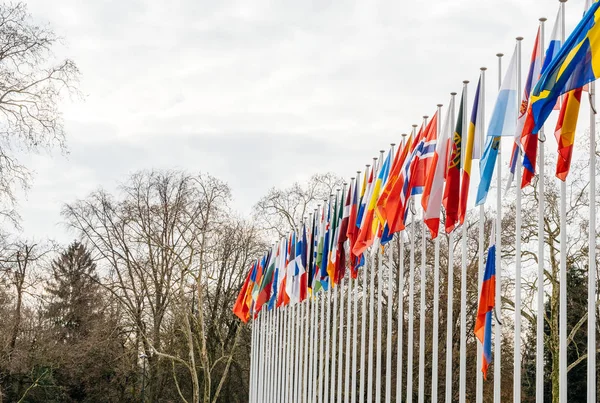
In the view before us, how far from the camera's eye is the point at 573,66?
5.90 metres

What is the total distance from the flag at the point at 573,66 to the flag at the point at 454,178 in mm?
1522

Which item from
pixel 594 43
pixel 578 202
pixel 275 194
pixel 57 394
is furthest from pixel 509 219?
pixel 57 394

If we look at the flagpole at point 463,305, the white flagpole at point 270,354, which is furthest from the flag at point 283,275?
the flagpole at point 463,305

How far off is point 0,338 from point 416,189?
20138 mm

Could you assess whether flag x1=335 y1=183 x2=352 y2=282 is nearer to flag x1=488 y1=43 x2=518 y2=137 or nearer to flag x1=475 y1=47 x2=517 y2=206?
flag x1=475 y1=47 x2=517 y2=206

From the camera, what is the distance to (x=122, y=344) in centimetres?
3484

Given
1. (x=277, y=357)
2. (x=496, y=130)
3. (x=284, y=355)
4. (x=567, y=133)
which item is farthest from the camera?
(x=277, y=357)

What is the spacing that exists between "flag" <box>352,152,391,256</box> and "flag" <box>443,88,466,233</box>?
172cm

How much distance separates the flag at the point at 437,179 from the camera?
26.3 ft

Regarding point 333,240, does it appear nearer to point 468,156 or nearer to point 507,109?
point 468,156

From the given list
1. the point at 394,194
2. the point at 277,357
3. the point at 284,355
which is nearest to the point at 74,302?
the point at 277,357

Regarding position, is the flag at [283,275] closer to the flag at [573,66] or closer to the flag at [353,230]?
the flag at [353,230]

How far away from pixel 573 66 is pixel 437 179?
234 cm

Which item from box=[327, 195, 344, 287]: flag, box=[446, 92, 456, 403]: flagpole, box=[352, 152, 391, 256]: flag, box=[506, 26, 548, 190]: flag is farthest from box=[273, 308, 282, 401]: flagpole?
box=[506, 26, 548, 190]: flag
